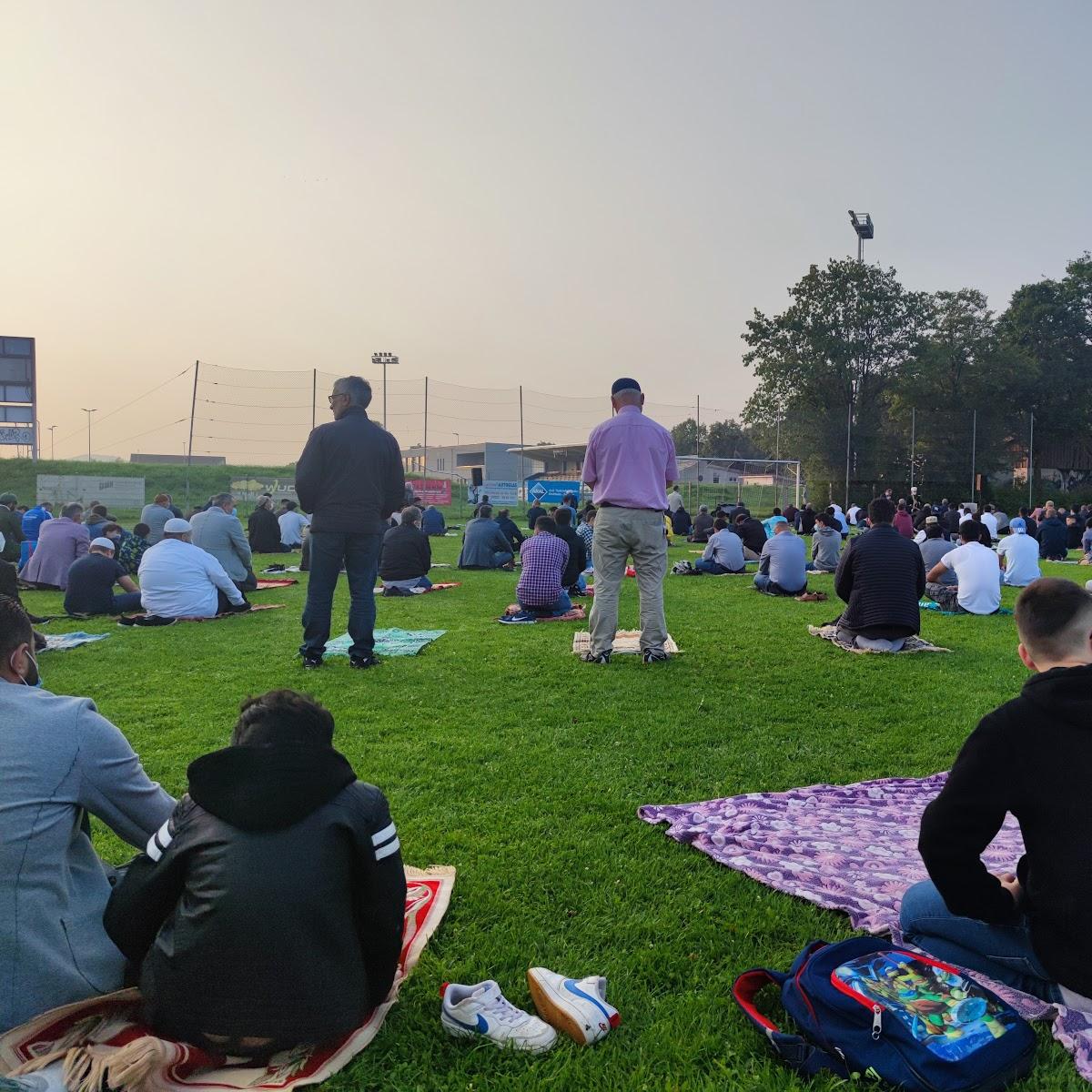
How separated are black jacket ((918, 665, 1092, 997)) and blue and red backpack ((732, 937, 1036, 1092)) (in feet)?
0.67

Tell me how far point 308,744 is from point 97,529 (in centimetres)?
1299

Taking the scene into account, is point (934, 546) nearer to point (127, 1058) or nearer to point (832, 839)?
point (832, 839)

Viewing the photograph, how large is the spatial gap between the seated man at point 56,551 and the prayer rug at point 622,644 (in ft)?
26.9

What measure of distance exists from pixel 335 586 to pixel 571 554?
5.32 meters

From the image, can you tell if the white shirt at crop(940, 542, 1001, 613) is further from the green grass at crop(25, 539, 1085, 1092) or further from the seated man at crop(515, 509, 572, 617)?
the seated man at crop(515, 509, 572, 617)

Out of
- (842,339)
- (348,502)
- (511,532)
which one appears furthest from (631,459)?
(842,339)

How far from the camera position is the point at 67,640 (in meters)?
8.40

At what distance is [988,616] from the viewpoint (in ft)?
32.6

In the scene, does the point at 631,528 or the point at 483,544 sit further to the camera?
the point at 483,544

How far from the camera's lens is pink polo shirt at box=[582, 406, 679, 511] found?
7.04 m

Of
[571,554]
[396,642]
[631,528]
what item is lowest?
[396,642]

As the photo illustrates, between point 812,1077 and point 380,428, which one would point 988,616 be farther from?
point 812,1077

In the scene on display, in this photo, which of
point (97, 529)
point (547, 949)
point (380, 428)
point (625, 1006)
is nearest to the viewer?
point (625, 1006)

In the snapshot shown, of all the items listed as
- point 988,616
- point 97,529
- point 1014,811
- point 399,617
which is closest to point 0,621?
point 1014,811
